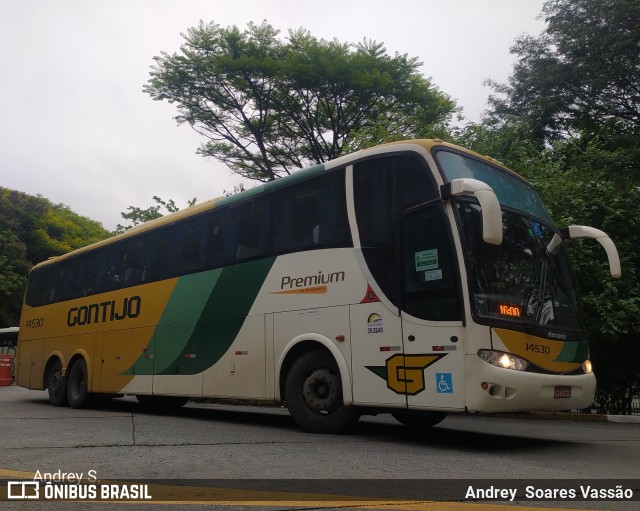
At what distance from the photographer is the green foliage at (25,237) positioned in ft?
125

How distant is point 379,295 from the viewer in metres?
7.36

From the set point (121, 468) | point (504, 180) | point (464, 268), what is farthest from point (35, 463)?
point (504, 180)

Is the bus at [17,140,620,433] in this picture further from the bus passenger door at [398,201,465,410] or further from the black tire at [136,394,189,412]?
the black tire at [136,394,189,412]

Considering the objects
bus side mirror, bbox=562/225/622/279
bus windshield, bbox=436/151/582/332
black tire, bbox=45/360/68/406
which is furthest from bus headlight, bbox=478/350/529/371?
black tire, bbox=45/360/68/406

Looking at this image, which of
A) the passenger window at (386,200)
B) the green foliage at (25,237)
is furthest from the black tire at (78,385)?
the green foliage at (25,237)

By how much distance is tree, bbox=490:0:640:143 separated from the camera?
1770 centimetres

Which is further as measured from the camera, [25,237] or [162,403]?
[25,237]

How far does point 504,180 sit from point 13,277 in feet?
116

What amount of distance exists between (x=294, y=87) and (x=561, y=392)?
16.5 meters

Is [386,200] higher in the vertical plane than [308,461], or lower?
higher

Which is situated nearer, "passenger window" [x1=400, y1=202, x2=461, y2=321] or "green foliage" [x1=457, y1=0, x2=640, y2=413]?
"passenger window" [x1=400, y1=202, x2=461, y2=321]

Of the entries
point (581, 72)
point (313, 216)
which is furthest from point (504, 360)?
point (581, 72)

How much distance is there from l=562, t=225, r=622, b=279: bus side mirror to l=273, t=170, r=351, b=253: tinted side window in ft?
9.80

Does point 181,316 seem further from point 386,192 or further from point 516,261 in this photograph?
point 516,261
